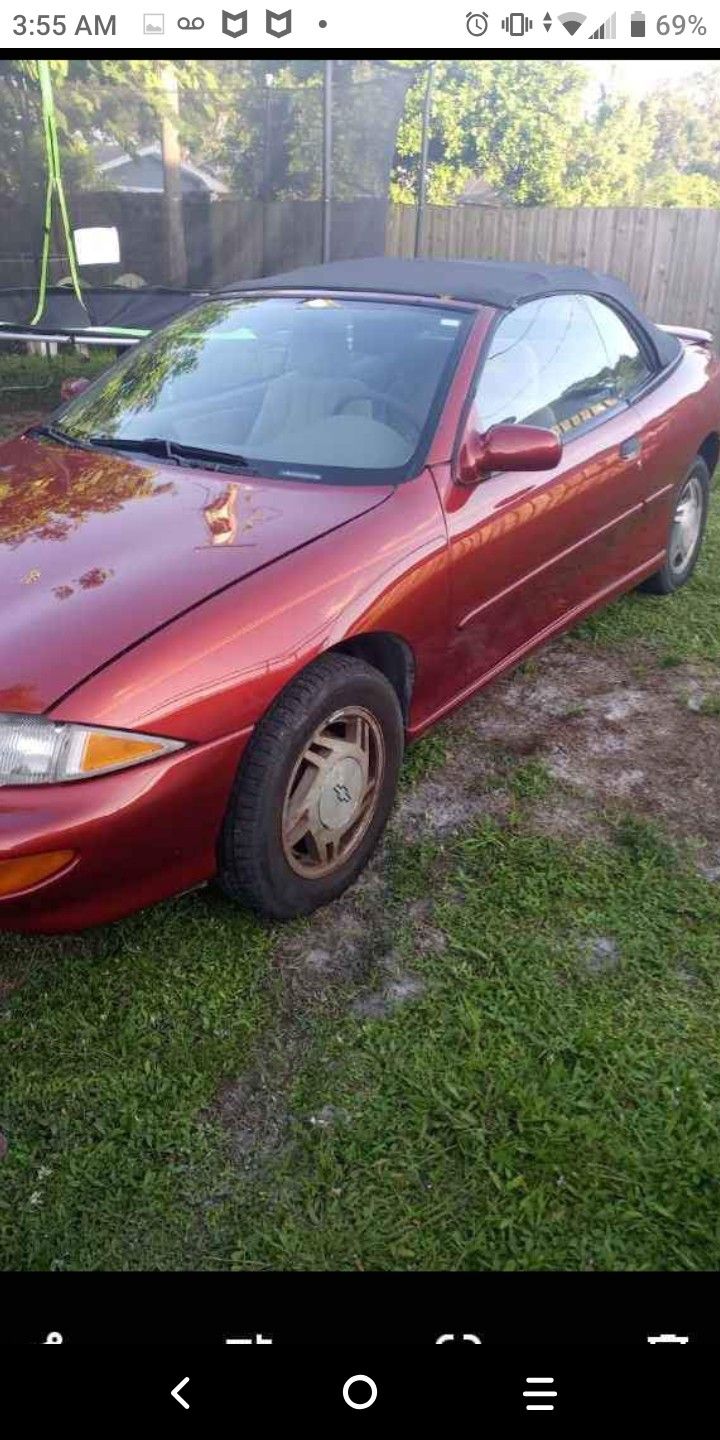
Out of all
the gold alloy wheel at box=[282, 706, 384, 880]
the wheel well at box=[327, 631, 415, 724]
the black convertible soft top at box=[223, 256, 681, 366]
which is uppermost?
the black convertible soft top at box=[223, 256, 681, 366]

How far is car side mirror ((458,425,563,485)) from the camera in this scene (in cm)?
290

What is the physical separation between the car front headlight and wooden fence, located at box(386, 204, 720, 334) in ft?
33.2

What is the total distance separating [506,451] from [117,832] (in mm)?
1595

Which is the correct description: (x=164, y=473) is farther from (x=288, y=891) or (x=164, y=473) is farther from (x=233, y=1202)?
(x=233, y=1202)

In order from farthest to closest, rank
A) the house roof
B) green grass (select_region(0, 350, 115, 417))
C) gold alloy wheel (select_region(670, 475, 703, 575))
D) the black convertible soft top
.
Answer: the house roof
green grass (select_region(0, 350, 115, 417))
gold alloy wheel (select_region(670, 475, 703, 575))
the black convertible soft top

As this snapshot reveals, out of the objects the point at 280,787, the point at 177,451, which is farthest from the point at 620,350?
the point at 280,787

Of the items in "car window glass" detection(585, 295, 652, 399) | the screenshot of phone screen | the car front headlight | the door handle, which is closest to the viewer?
the screenshot of phone screen

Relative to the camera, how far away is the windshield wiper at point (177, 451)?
2914 mm

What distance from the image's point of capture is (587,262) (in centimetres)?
1127

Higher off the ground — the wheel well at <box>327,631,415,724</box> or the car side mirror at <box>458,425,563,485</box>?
the car side mirror at <box>458,425,563,485</box>

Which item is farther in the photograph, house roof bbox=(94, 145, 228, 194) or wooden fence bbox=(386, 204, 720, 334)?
wooden fence bbox=(386, 204, 720, 334)
